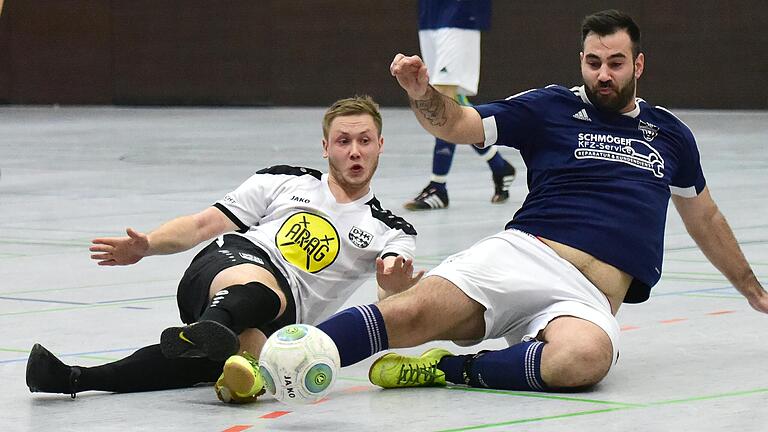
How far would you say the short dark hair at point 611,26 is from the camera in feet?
16.9

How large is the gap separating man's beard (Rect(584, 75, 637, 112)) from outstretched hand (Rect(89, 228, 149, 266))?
1643 millimetres

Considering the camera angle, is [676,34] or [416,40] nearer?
[676,34]

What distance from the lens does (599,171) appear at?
5.13 m

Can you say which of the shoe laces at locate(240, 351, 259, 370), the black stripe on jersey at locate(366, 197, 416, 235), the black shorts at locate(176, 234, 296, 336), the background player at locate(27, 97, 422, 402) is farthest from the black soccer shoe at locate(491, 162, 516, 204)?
the shoe laces at locate(240, 351, 259, 370)

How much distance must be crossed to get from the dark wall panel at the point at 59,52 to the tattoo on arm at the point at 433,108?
24.3 metres

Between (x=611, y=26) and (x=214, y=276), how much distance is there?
163 centimetres

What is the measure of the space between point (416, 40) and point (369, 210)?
793 inches

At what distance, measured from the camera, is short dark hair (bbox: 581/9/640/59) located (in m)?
5.16

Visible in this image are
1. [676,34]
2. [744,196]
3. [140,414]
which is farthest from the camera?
[676,34]

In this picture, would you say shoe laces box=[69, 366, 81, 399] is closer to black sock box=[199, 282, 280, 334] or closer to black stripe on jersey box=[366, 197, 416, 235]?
black sock box=[199, 282, 280, 334]

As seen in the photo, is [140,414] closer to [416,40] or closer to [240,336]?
[240,336]

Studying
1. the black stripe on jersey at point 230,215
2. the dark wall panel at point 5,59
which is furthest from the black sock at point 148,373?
the dark wall panel at point 5,59

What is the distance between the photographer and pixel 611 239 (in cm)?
498

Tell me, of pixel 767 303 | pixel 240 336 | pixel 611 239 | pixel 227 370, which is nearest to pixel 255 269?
pixel 240 336
